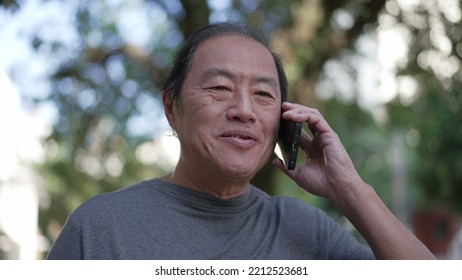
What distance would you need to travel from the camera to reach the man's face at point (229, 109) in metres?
1.84

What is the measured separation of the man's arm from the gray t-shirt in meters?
0.15

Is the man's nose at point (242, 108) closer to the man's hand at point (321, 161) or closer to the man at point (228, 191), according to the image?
the man at point (228, 191)

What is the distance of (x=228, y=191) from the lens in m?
1.96

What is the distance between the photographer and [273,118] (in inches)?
76.1

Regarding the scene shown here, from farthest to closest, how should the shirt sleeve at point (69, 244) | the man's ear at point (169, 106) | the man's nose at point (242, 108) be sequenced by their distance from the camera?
1. the man's ear at point (169, 106)
2. the man's nose at point (242, 108)
3. the shirt sleeve at point (69, 244)

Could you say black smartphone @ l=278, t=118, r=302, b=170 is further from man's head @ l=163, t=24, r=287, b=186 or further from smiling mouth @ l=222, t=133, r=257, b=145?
smiling mouth @ l=222, t=133, r=257, b=145

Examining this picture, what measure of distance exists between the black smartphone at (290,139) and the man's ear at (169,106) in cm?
36

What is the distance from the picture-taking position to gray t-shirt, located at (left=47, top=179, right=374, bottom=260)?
1.75 m

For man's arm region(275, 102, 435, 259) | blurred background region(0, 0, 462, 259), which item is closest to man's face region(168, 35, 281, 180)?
man's arm region(275, 102, 435, 259)

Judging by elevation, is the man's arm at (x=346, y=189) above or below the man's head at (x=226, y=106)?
below

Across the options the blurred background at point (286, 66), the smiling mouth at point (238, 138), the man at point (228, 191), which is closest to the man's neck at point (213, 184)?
the man at point (228, 191)

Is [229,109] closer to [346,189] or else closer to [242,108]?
[242,108]

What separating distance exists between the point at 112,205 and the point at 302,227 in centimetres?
65

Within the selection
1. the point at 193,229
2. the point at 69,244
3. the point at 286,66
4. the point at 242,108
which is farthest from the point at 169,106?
the point at 286,66
